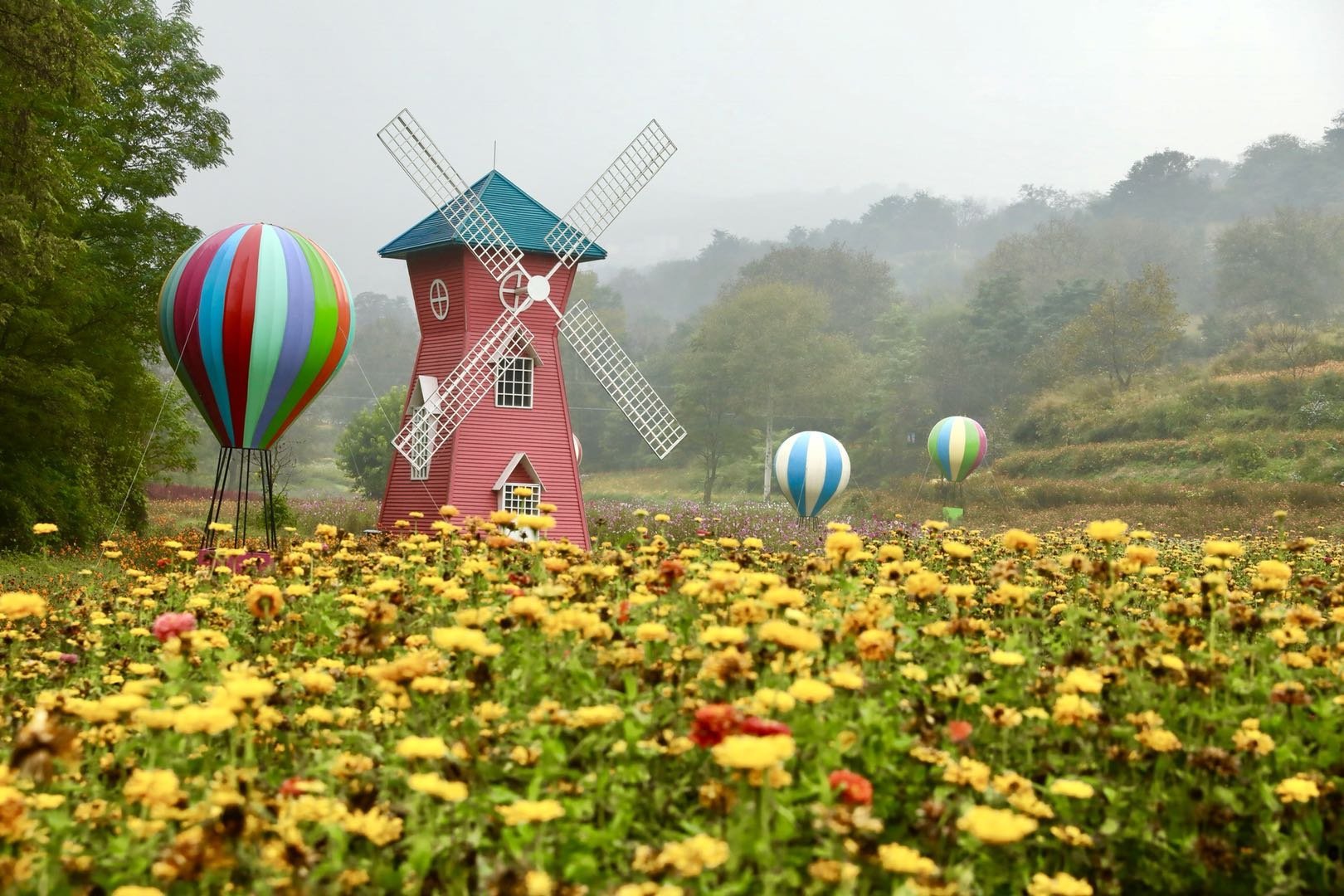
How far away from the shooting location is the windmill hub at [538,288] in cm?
1753

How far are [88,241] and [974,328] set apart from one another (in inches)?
2032

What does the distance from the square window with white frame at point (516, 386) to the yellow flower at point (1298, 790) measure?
1493cm

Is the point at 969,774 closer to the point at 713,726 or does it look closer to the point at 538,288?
the point at 713,726

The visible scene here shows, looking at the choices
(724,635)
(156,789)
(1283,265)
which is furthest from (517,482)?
(1283,265)

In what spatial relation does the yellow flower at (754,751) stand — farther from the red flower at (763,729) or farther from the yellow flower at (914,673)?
the yellow flower at (914,673)

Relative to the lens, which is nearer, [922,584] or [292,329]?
[922,584]

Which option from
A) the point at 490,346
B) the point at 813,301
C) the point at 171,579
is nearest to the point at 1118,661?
the point at 171,579

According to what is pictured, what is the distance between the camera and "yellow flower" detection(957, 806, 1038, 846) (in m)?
2.71

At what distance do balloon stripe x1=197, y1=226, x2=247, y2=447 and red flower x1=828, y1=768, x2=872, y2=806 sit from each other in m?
11.5

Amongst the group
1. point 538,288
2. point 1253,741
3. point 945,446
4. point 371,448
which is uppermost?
point 538,288

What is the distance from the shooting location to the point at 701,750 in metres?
3.59

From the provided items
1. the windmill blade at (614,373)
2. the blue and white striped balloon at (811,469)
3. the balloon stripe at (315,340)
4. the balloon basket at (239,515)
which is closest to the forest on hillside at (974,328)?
the balloon basket at (239,515)

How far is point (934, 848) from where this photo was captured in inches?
131

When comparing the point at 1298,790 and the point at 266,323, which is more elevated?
the point at 266,323
